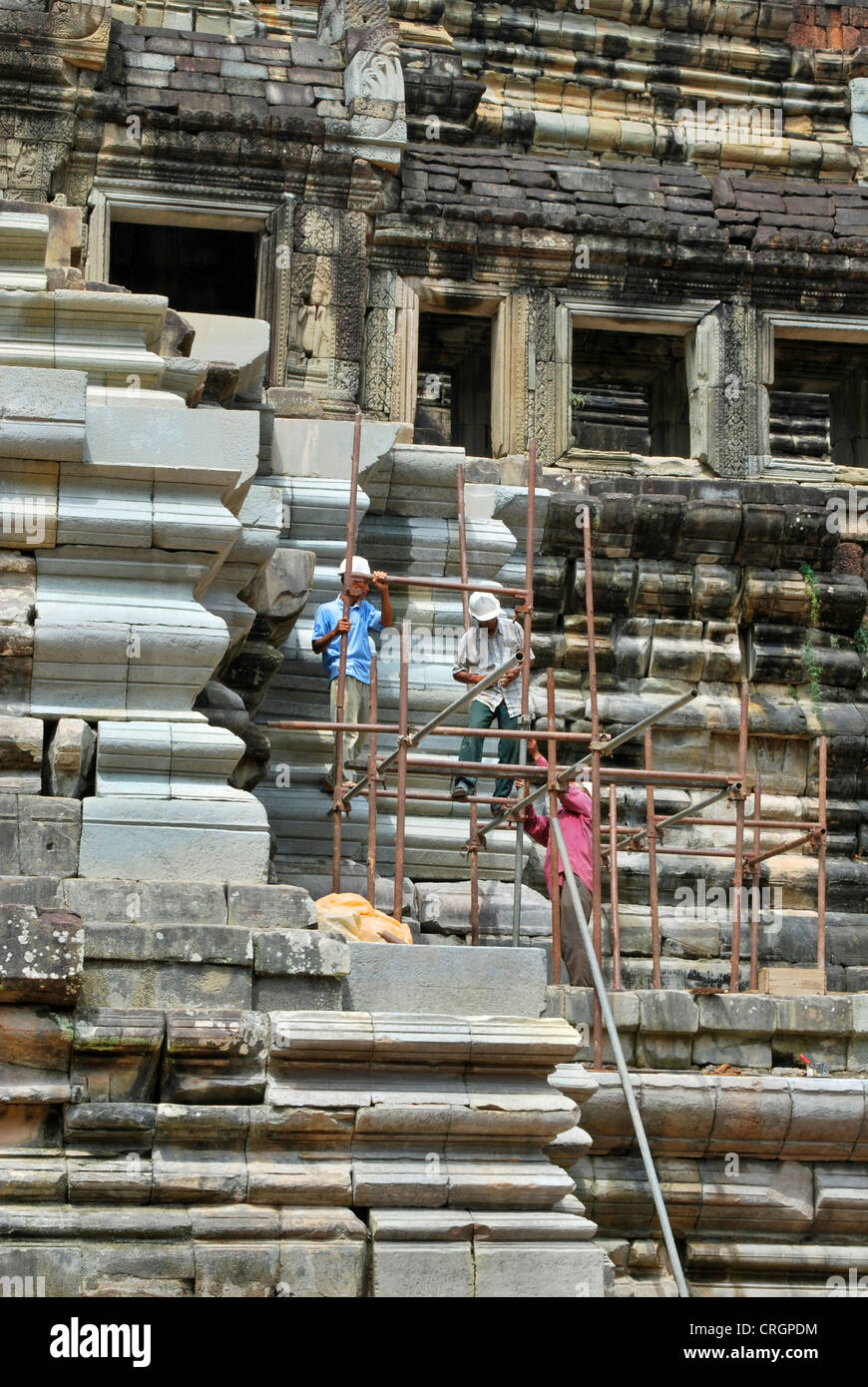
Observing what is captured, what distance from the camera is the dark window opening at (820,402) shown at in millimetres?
25203

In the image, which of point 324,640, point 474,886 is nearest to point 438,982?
point 474,886

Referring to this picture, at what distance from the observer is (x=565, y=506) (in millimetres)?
18562

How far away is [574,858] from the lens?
44.9 ft

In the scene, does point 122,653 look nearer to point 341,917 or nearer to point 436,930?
point 341,917

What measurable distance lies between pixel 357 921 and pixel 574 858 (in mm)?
2909

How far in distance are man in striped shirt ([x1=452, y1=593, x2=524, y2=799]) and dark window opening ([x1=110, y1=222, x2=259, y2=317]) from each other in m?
11.0

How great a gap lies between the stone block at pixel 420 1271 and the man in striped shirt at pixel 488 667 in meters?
5.13

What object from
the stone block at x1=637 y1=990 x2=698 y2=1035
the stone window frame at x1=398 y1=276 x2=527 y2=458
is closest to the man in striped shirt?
the stone block at x1=637 y1=990 x2=698 y2=1035

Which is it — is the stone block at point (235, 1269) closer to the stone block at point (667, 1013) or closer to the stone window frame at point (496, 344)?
the stone block at point (667, 1013)

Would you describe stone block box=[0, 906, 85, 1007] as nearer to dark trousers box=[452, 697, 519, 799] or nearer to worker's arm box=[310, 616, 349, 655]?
worker's arm box=[310, 616, 349, 655]

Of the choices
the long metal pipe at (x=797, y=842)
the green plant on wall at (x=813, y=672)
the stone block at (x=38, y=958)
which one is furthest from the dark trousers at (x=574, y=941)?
the green plant on wall at (x=813, y=672)

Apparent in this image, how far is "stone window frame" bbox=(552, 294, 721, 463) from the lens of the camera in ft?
74.4

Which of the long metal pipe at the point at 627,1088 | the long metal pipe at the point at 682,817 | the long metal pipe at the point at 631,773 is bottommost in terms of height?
the long metal pipe at the point at 627,1088

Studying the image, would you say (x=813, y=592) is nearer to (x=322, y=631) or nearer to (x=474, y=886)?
(x=322, y=631)
